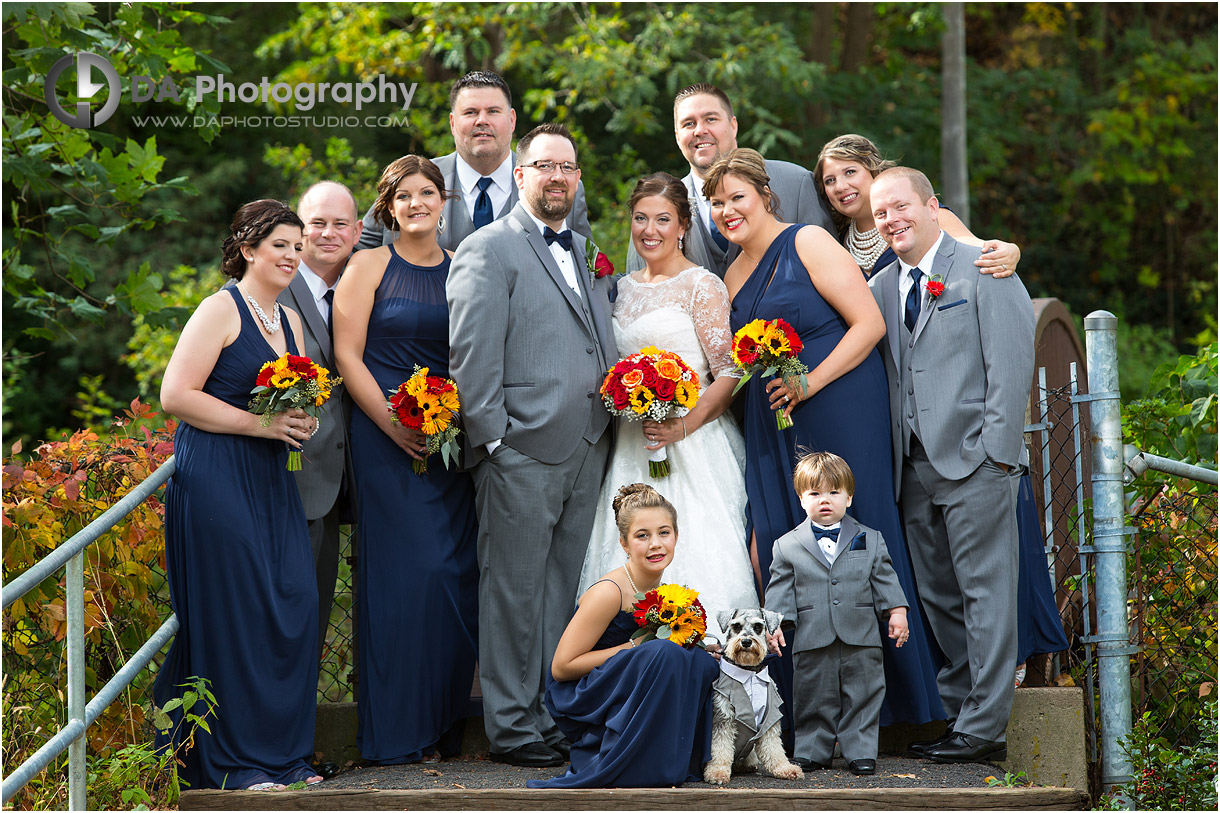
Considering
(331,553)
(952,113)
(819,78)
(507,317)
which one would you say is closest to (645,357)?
(507,317)

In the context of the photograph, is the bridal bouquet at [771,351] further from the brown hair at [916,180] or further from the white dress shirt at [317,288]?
the white dress shirt at [317,288]

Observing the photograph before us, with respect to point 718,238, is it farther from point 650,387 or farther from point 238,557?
point 238,557

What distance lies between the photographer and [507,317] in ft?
15.0

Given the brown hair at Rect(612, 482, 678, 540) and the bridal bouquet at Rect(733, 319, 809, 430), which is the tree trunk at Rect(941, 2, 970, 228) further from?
the brown hair at Rect(612, 482, 678, 540)

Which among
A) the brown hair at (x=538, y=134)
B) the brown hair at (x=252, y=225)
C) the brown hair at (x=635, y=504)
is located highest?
the brown hair at (x=538, y=134)

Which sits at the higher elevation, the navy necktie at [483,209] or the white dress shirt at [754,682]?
the navy necktie at [483,209]

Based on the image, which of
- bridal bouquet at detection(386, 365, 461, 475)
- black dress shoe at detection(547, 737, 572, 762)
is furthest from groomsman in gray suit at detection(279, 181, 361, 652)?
black dress shoe at detection(547, 737, 572, 762)

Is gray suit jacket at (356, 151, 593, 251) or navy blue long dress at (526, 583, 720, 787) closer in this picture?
navy blue long dress at (526, 583, 720, 787)

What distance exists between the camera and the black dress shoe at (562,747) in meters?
4.53

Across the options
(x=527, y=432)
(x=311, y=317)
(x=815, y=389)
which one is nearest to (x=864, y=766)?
(x=815, y=389)

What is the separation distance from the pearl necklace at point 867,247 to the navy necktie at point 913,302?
0.38 m

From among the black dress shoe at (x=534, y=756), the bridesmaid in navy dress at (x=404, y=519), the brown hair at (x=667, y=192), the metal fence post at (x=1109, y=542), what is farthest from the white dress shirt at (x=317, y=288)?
the metal fence post at (x=1109, y=542)

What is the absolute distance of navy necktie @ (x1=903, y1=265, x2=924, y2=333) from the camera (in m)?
4.71

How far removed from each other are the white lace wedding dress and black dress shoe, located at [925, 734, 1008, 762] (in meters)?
0.84
